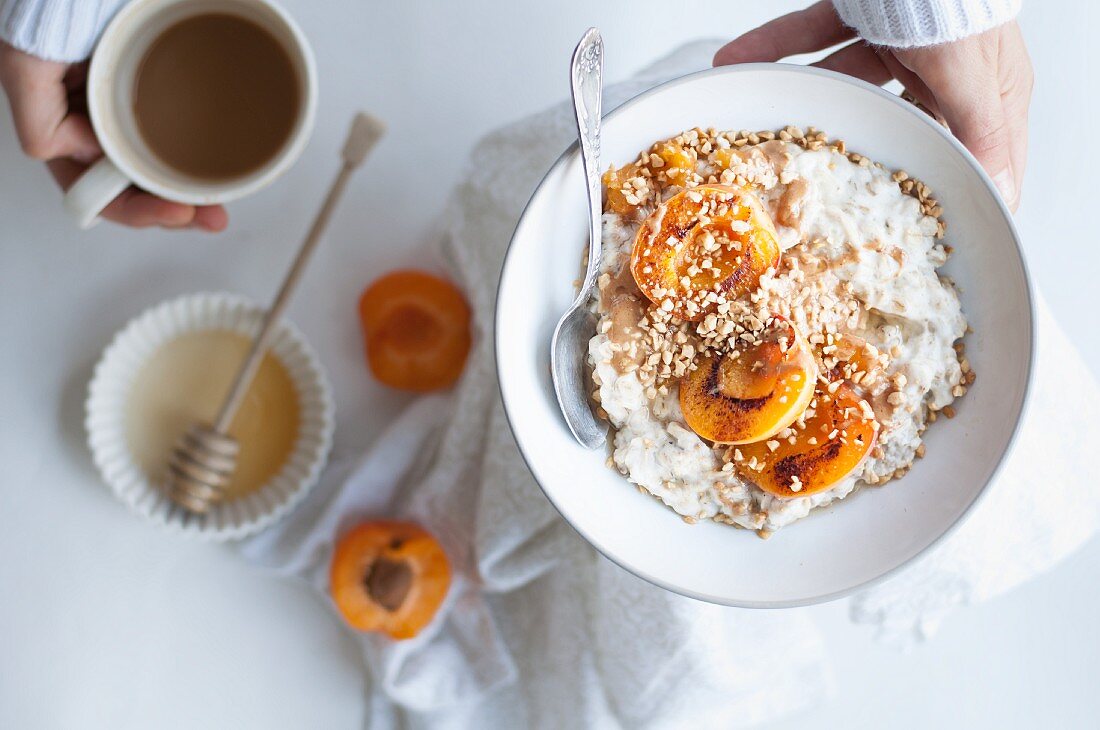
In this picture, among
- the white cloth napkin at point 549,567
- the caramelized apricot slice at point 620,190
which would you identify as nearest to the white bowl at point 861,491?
the caramelized apricot slice at point 620,190

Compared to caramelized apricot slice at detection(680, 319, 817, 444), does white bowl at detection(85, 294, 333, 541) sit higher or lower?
lower

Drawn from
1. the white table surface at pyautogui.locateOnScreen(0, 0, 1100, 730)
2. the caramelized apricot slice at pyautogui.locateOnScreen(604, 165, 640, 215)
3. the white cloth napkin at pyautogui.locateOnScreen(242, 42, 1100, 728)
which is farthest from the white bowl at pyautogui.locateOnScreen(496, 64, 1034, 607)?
the white table surface at pyautogui.locateOnScreen(0, 0, 1100, 730)

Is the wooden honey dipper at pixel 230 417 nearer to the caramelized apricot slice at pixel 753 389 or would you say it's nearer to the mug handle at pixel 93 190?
the mug handle at pixel 93 190

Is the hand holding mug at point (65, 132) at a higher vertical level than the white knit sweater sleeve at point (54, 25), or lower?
lower

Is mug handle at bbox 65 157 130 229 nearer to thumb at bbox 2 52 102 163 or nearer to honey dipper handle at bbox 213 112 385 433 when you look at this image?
thumb at bbox 2 52 102 163

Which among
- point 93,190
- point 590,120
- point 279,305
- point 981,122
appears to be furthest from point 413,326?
point 981,122
